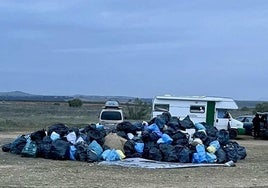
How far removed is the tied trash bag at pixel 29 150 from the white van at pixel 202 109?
51.0 ft

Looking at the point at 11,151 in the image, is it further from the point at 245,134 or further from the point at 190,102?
the point at 245,134

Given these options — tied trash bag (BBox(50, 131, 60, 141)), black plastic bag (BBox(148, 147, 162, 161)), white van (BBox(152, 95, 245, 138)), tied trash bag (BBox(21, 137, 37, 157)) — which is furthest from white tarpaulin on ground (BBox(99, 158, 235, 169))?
white van (BBox(152, 95, 245, 138))

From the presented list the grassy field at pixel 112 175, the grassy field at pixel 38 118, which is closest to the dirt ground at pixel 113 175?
the grassy field at pixel 112 175

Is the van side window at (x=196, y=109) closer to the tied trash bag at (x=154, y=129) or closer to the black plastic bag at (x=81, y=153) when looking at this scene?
the tied trash bag at (x=154, y=129)

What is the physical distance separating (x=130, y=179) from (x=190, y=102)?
71.1 ft

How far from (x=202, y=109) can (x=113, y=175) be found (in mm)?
20966

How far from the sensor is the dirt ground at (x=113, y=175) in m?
16.6

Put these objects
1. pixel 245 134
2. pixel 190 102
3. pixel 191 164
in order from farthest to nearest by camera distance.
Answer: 1. pixel 245 134
2. pixel 190 102
3. pixel 191 164

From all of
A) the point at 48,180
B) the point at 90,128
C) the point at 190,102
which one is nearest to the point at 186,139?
the point at 90,128

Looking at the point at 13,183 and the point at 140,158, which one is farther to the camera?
the point at 140,158

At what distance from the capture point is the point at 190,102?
39.1m

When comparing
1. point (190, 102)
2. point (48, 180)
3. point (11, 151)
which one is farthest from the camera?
point (190, 102)

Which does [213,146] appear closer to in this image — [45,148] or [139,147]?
[139,147]

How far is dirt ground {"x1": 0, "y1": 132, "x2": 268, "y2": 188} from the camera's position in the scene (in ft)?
54.6
